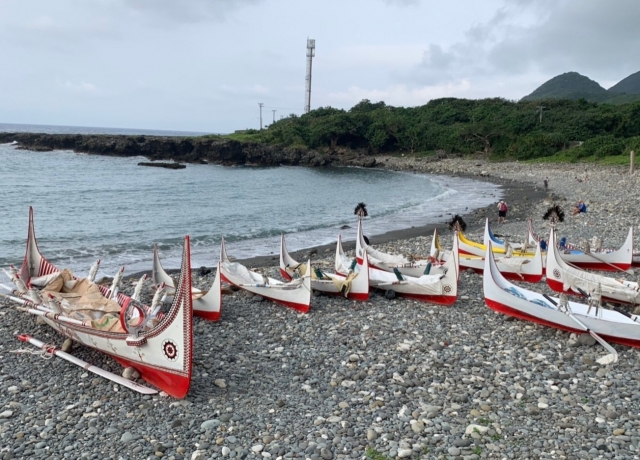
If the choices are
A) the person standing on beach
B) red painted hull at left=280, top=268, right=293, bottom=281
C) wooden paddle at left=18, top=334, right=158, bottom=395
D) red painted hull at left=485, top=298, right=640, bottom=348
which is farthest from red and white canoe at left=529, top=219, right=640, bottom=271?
wooden paddle at left=18, top=334, right=158, bottom=395

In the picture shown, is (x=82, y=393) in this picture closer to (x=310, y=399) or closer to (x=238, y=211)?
(x=310, y=399)

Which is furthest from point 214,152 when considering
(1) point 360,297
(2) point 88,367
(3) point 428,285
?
(2) point 88,367

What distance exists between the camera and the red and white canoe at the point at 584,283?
12820mm

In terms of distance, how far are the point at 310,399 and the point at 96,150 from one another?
3643 inches

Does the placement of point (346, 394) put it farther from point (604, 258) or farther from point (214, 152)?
point (214, 152)

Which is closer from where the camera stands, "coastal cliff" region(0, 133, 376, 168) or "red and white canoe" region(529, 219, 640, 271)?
"red and white canoe" region(529, 219, 640, 271)

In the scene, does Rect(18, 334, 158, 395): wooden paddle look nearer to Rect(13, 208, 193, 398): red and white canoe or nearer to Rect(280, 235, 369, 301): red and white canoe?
Rect(13, 208, 193, 398): red and white canoe

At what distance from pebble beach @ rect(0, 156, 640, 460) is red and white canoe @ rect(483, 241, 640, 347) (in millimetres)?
272

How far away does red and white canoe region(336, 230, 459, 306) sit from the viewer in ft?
45.1

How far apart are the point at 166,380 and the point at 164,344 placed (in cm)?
66

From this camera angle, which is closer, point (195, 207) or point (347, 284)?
point (347, 284)

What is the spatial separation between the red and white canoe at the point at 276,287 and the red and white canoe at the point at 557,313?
462 centimetres

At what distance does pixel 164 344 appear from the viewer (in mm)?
8906

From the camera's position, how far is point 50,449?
7398mm
